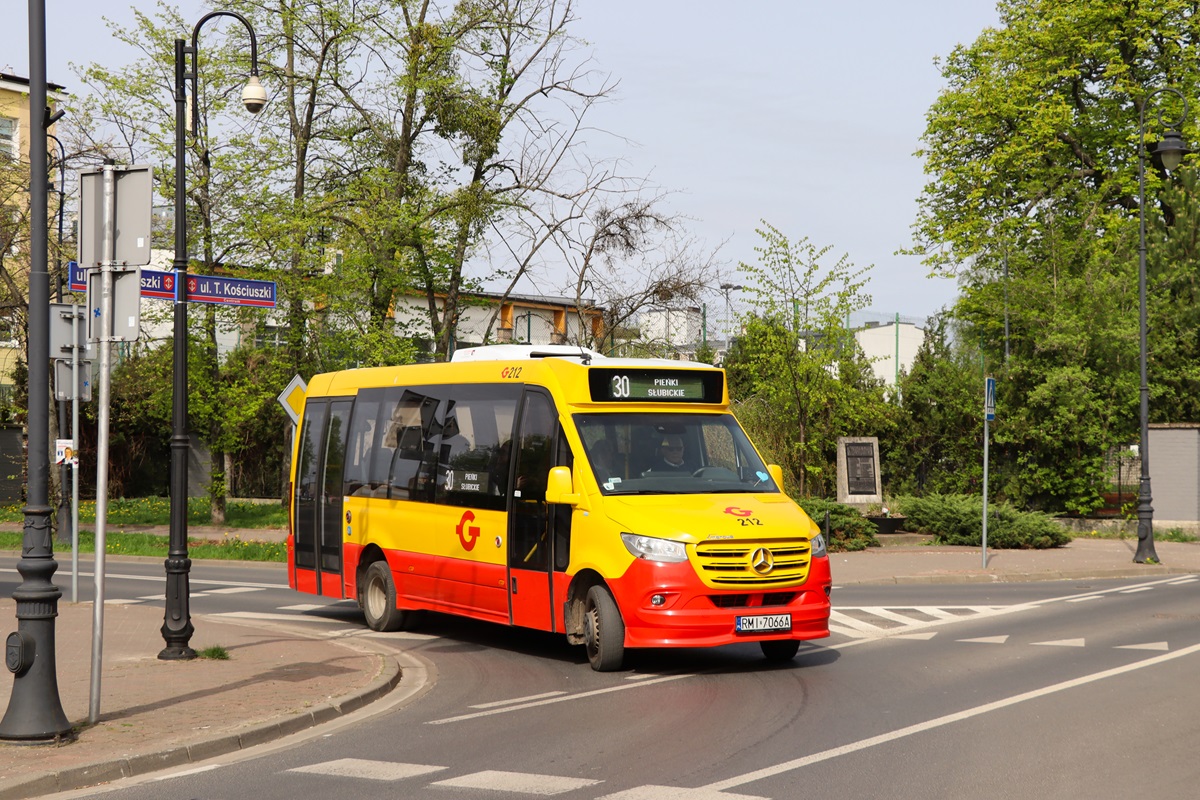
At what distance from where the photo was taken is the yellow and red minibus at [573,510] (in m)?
11.4

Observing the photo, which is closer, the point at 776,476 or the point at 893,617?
the point at 776,476

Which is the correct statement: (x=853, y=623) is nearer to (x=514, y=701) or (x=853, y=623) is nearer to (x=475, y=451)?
(x=475, y=451)

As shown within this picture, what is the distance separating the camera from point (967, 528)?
1094 inches

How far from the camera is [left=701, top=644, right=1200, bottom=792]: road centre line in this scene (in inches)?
298

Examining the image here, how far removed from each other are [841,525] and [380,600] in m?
13.5

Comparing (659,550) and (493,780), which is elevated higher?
(659,550)

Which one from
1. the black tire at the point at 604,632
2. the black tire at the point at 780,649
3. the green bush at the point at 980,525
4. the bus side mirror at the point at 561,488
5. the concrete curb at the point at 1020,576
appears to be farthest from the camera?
the green bush at the point at 980,525

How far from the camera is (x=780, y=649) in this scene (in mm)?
12352

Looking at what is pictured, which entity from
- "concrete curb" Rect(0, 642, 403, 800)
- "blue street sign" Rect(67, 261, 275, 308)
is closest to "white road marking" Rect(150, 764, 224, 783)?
"concrete curb" Rect(0, 642, 403, 800)

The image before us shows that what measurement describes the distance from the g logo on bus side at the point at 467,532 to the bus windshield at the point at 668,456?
75.0 inches

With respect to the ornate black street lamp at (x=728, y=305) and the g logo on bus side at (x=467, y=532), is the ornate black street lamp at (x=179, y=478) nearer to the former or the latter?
the g logo on bus side at (x=467, y=532)

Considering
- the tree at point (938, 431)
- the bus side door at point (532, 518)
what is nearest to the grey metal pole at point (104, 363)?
the bus side door at point (532, 518)

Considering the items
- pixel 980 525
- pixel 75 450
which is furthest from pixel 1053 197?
pixel 75 450

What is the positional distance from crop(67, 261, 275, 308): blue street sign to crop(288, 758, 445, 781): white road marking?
5.21 m
